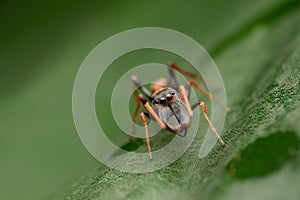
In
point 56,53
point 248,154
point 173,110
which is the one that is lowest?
point 248,154

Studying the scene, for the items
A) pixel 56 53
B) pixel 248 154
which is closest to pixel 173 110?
pixel 248 154

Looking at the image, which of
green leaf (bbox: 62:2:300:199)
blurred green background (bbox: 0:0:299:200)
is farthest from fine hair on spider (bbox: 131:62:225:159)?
blurred green background (bbox: 0:0:299:200)

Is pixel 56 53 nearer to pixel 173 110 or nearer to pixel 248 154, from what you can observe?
pixel 173 110

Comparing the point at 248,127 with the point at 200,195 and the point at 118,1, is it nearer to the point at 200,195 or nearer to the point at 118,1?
the point at 200,195

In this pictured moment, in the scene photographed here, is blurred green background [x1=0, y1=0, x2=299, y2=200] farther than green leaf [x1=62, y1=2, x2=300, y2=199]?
Yes

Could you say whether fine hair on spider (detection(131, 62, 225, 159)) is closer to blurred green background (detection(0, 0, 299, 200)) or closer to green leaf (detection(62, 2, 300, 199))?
green leaf (detection(62, 2, 300, 199))

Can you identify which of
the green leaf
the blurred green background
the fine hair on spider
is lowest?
the green leaf
